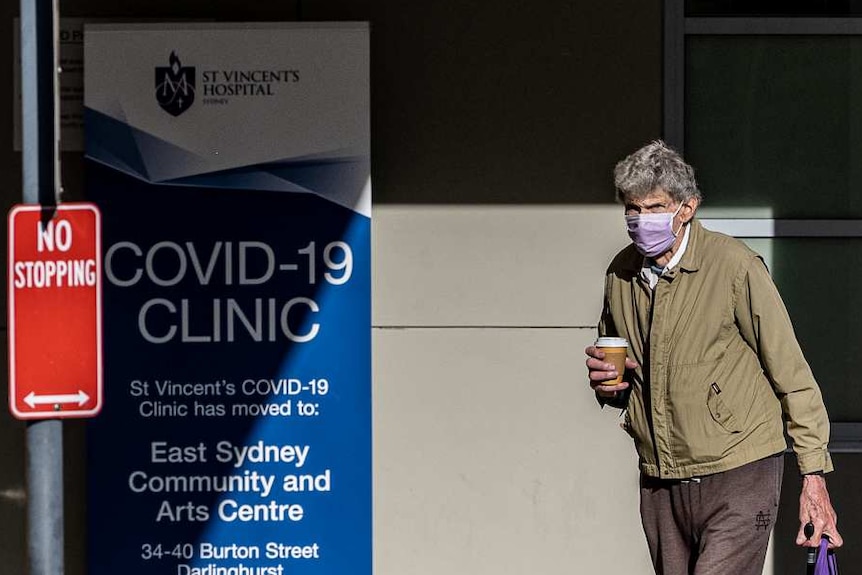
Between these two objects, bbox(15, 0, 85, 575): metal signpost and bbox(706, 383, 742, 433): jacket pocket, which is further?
bbox(706, 383, 742, 433): jacket pocket

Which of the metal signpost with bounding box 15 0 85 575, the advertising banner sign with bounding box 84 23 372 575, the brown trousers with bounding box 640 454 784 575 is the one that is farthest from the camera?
the advertising banner sign with bounding box 84 23 372 575

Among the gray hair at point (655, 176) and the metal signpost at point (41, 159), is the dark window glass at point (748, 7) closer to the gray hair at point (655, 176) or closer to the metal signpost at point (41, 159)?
the gray hair at point (655, 176)

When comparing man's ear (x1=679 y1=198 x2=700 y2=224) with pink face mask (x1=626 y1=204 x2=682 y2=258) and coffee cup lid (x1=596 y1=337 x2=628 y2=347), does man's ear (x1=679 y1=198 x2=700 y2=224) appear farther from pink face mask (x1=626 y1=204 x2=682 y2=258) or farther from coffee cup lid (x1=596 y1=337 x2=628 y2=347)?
coffee cup lid (x1=596 y1=337 x2=628 y2=347)

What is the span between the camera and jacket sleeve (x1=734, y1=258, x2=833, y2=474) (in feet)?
14.0

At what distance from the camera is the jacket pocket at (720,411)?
4.35 metres

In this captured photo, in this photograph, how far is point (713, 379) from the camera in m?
4.37

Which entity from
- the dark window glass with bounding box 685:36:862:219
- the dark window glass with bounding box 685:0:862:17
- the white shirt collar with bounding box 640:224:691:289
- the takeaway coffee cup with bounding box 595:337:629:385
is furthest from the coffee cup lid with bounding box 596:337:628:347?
the dark window glass with bounding box 685:0:862:17

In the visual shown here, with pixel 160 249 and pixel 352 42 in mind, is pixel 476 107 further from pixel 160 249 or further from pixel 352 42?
pixel 160 249

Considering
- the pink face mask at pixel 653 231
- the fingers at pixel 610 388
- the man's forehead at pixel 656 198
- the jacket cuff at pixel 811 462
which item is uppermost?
the man's forehead at pixel 656 198

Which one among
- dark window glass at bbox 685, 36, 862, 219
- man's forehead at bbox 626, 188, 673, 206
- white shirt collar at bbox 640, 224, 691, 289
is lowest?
white shirt collar at bbox 640, 224, 691, 289

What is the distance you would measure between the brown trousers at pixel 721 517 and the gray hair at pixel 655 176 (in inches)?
35.1

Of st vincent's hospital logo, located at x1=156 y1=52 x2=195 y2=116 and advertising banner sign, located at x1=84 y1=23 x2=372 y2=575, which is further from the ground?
st vincent's hospital logo, located at x1=156 y1=52 x2=195 y2=116

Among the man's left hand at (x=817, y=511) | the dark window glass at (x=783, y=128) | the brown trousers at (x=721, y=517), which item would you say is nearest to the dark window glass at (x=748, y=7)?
the dark window glass at (x=783, y=128)

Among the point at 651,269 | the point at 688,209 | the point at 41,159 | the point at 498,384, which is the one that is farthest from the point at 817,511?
the point at 41,159
